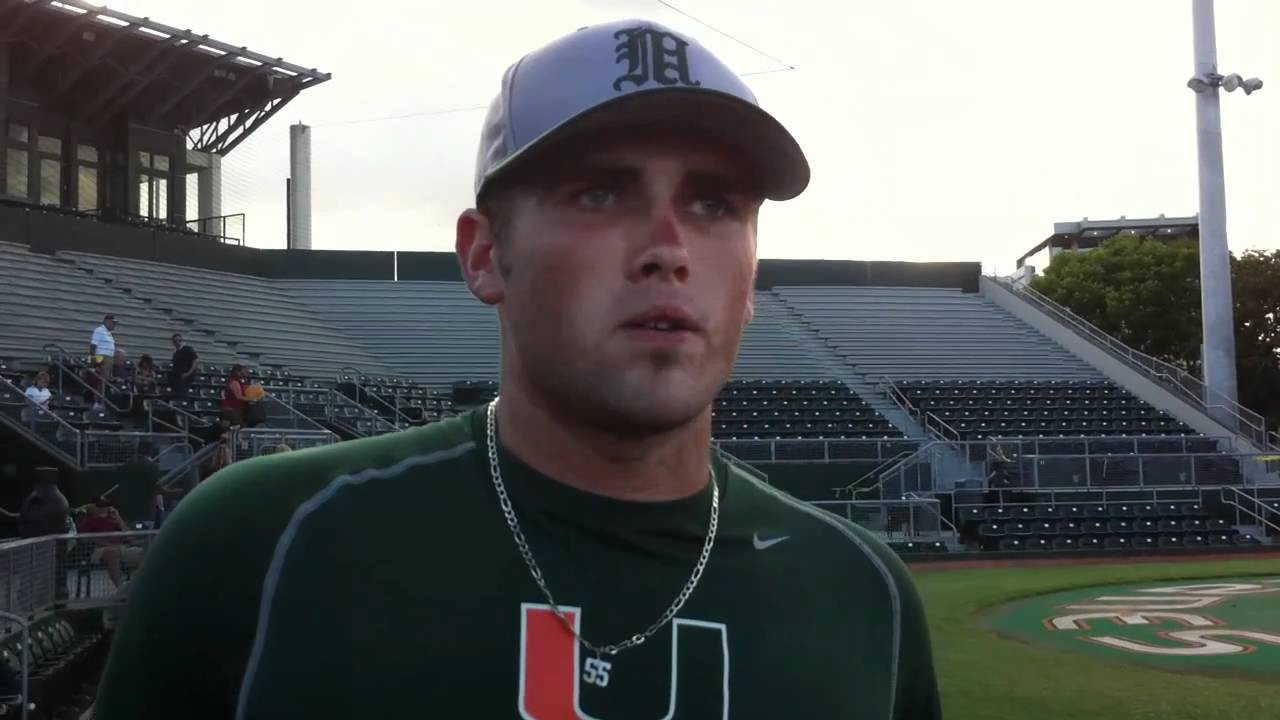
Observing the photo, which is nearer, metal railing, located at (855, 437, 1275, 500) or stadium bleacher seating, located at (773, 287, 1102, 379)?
metal railing, located at (855, 437, 1275, 500)

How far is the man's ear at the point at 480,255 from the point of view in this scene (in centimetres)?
189

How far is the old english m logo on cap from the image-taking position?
1.74 m

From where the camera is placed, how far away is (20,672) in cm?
814

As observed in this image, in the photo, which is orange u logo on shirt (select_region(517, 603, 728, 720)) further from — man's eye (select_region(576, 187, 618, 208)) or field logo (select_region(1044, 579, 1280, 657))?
field logo (select_region(1044, 579, 1280, 657))

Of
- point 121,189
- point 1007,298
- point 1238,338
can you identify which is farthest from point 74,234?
point 1238,338

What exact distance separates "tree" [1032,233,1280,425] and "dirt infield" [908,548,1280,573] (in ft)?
117

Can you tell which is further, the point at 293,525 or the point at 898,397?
the point at 898,397

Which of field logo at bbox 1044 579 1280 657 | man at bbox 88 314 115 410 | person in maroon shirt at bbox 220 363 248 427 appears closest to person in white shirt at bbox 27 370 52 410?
man at bbox 88 314 115 410

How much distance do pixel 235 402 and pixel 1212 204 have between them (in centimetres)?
2437

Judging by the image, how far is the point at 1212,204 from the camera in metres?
31.8

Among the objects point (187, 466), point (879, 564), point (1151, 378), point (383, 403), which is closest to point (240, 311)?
point (383, 403)

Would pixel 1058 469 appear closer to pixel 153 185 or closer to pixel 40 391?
pixel 40 391

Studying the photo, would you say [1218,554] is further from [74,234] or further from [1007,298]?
[74,234]

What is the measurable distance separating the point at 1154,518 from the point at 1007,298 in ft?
55.1
